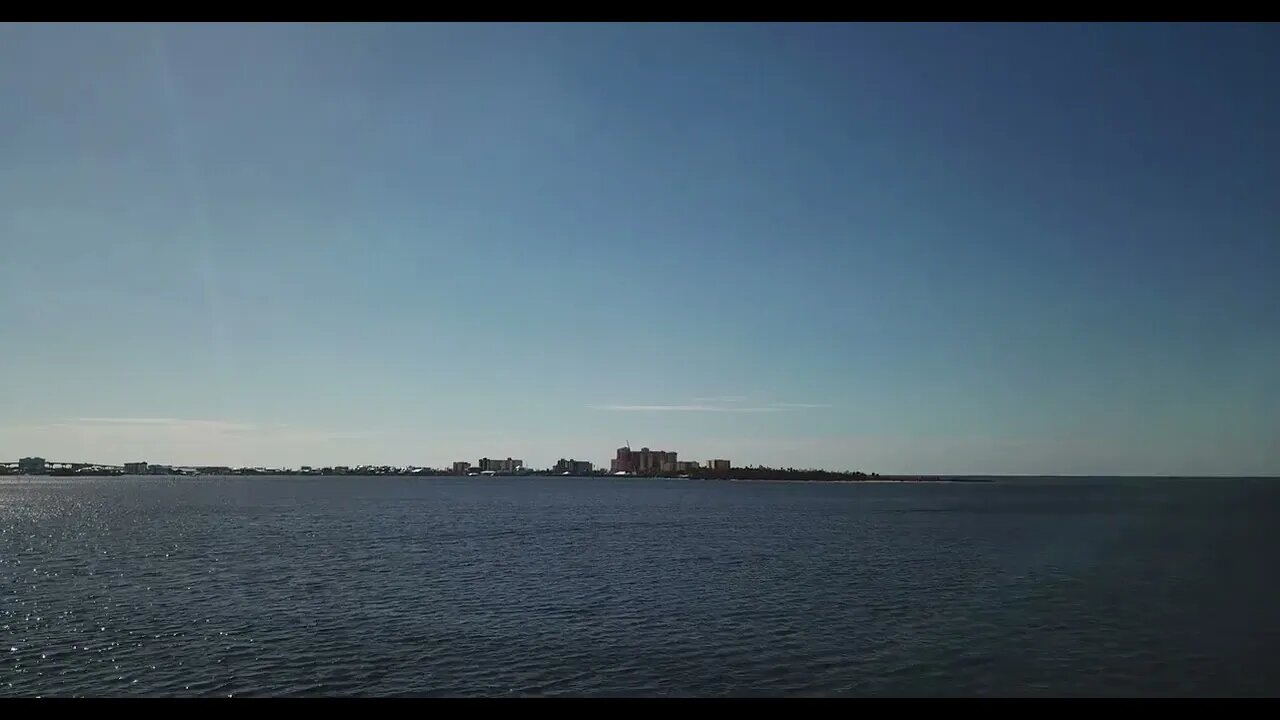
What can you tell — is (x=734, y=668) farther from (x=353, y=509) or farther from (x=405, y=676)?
(x=353, y=509)

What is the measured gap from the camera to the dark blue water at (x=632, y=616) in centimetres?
2511

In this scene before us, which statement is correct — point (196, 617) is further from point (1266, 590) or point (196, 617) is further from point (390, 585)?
point (1266, 590)

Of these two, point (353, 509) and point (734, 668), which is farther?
point (353, 509)

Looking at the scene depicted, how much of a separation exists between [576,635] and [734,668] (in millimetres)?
7803

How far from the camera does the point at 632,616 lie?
35.0 meters

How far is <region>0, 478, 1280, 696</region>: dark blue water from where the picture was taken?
25.1 metres

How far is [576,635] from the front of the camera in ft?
102

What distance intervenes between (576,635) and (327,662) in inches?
384

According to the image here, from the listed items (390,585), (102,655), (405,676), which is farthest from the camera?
(390,585)
